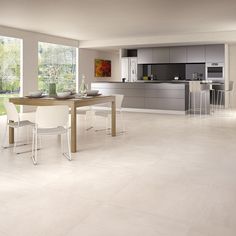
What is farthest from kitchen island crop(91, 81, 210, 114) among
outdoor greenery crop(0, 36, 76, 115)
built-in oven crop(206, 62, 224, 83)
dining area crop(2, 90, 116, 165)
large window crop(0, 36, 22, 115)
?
dining area crop(2, 90, 116, 165)

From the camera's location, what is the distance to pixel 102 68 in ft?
47.4

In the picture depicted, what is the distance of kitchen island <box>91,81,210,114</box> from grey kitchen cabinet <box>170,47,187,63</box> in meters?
2.08

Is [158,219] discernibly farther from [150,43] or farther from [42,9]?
[150,43]

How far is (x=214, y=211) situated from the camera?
2637 millimetres

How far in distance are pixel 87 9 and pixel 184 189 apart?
5053 millimetres

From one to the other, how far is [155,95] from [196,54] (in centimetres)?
293

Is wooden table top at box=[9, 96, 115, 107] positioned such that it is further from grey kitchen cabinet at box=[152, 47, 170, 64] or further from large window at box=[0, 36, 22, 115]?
grey kitchen cabinet at box=[152, 47, 170, 64]

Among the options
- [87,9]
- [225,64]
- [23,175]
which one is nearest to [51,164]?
[23,175]

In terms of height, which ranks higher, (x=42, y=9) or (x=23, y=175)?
(x=42, y=9)

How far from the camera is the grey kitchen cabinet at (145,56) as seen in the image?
41.5 feet

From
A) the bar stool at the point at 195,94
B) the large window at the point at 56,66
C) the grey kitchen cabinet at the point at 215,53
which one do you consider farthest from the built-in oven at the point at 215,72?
the large window at the point at 56,66

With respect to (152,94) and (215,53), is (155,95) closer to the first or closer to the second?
(152,94)

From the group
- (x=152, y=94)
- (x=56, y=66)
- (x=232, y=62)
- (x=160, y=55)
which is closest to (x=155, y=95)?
(x=152, y=94)

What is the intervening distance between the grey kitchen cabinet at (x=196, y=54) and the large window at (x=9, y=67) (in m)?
5.91
